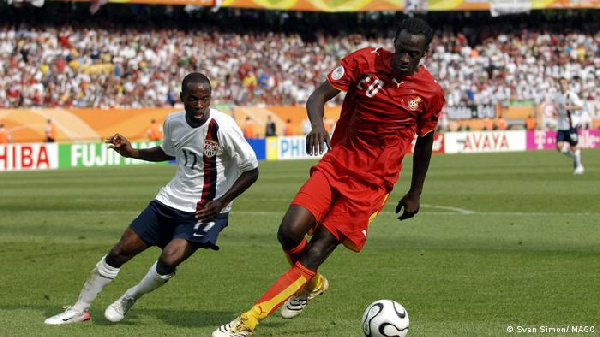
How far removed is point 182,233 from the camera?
7727mm

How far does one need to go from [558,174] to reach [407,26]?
2123 cm

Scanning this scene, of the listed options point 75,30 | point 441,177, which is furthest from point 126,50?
point 441,177

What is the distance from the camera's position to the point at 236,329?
22.1 ft

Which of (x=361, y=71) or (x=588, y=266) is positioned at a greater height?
(x=361, y=71)

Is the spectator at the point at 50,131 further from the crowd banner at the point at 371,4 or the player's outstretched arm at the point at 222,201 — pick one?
the player's outstretched arm at the point at 222,201

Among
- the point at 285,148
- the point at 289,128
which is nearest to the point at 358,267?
the point at 285,148

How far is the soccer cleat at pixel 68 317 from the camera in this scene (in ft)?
25.3

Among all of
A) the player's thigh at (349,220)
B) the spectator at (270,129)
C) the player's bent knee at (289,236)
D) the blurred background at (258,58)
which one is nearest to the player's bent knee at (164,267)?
the player's bent knee at (289,236)

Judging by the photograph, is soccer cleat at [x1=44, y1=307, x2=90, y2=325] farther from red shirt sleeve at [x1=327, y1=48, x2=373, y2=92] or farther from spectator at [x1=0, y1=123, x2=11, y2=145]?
spectator at [x1=0, y1=123, x2=11, y2=145]

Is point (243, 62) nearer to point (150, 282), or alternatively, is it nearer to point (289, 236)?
point (150, 282)

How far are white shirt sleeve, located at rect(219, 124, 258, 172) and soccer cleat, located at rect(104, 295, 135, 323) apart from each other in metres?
1.28

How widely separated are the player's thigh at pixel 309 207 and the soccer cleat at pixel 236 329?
0.71 metres

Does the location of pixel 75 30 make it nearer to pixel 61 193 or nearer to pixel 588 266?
pixel 61 193

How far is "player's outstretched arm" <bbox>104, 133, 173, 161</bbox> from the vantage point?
781 cm
